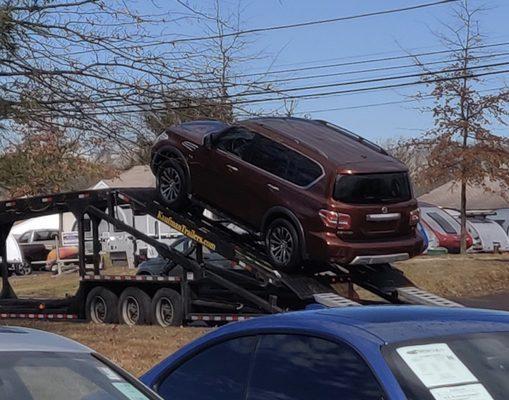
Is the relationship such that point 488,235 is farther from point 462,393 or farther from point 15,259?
point 462,393

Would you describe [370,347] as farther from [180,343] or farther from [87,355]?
[180,343]

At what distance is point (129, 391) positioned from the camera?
351cm

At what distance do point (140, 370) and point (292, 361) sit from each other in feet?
20.1

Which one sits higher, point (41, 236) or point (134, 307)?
point (134, 307)

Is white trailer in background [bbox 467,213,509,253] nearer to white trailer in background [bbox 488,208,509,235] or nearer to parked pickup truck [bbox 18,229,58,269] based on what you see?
white trailer in background [bbox 488,208,509,235]

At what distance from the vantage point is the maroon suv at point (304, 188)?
12477 millimetres

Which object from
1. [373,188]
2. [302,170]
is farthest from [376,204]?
[302,170]

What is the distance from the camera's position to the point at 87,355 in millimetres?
3646

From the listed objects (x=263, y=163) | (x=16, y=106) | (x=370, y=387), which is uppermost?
(x=16, y=106)

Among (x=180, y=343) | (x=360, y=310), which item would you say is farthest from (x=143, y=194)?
(x=360, y=310)

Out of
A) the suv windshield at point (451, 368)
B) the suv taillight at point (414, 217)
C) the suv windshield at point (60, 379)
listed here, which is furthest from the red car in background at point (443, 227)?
the suv windshield at point (60, 379)

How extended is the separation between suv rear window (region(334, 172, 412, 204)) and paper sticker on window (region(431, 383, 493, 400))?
908 centimetres

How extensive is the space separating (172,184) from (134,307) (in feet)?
8.14

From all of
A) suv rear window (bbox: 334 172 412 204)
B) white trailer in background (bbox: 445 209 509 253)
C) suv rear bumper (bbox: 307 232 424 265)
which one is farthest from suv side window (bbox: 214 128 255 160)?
white trailer in background (bbox: 445 209 509 253)
